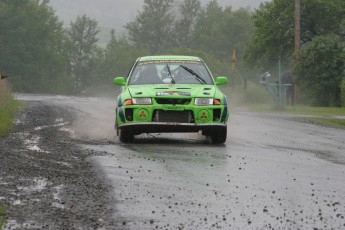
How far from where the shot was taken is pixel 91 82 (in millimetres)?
127688

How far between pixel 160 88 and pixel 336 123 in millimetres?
11514

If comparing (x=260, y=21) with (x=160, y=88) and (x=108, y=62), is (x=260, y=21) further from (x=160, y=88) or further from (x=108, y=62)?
(x=108, y=62)

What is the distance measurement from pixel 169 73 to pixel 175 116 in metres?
1.79

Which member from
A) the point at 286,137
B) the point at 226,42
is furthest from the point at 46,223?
the point at 226,42

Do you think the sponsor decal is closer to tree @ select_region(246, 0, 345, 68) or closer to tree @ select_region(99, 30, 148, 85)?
tree @ select_region(246, 0, 345, 68)

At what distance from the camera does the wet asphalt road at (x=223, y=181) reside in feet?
22.2

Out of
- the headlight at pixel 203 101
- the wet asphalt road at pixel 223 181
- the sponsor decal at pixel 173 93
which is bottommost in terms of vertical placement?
the wet asphalt road at pixel 223 181

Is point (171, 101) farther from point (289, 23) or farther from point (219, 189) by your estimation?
point (289, 23)

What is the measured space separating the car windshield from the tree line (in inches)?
1056

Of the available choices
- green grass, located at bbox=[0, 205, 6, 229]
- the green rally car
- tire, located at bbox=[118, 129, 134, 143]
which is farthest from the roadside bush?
green grass, located at bbox=[0, 205, 6, 229]

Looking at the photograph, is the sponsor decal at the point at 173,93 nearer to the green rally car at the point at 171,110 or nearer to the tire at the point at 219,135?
the green rally car at the point at 171,110

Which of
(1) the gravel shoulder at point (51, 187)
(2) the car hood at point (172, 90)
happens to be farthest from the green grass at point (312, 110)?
(1) the gravel shoulder at point (51, 187)

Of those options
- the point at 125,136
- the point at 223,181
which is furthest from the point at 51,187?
the point at 125,136

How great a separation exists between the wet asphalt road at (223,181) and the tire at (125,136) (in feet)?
0.45
